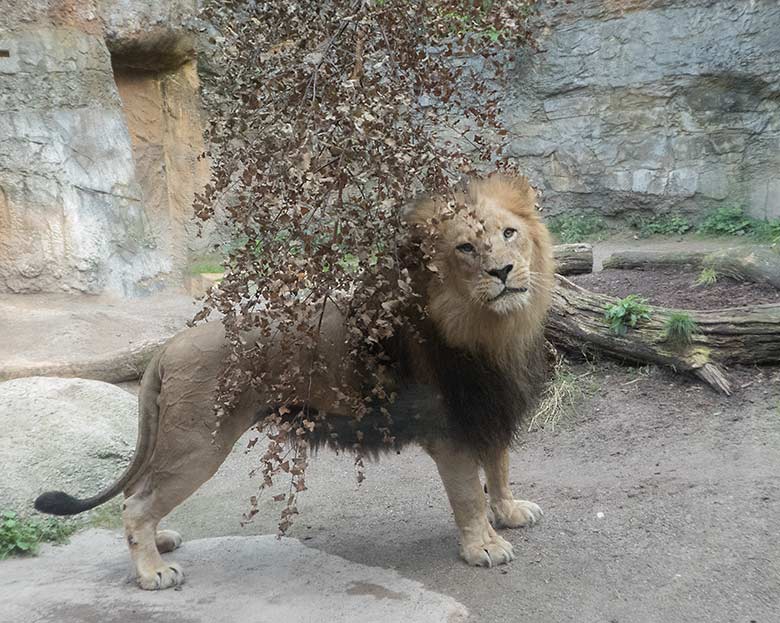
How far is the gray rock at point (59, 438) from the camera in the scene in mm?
5062

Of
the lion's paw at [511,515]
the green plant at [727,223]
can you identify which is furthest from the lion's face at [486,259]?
the green plant at [727,223]

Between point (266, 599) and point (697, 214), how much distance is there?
10.4 m

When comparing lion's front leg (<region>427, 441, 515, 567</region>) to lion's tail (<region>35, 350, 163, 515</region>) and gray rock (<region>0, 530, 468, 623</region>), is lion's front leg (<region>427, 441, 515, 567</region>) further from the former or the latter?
lion's tail (<region>35, 350, 163, 515</region>)

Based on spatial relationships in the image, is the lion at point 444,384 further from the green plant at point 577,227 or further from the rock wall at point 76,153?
the green plant at point 577,227

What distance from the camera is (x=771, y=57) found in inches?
460

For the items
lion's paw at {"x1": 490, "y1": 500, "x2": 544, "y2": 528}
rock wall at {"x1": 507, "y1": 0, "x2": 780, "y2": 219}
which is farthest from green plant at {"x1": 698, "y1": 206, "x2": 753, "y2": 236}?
lion's paw at {"x1": 490, "y1": 500, "x2": 544, "y2": 528}

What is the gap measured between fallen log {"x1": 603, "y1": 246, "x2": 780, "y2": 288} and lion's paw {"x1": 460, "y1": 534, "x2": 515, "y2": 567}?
3.84 meters

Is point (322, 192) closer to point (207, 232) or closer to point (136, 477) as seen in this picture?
point (136, 477)

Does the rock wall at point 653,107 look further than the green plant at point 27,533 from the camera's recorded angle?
Yes

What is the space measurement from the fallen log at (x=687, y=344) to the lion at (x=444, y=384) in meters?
1.97

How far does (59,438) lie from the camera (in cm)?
537

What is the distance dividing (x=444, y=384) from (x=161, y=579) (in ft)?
5.27

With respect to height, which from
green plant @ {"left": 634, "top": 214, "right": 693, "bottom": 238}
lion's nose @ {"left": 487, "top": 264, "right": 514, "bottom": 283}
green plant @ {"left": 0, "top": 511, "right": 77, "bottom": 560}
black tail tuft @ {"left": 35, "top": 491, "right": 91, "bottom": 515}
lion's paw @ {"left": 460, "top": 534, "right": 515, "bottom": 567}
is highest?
lion's nose @ {"left": 487, "top": 264, "right": 514, "bottom": 283}

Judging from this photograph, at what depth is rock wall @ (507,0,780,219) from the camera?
11.9m
